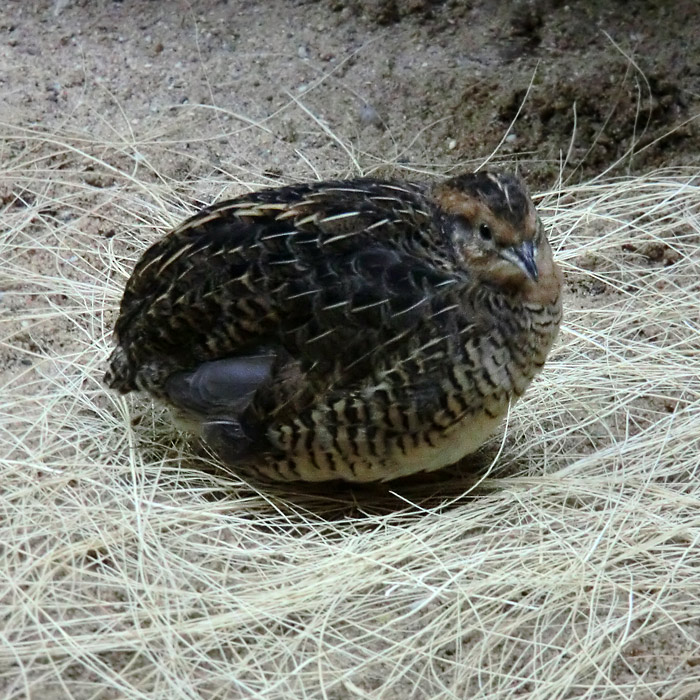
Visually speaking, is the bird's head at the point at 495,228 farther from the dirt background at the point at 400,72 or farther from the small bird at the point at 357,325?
the dirt background at the point at 400,72

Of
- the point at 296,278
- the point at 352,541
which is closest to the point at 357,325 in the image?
the point at 296,278

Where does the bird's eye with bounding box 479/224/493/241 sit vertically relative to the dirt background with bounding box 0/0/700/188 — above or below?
above

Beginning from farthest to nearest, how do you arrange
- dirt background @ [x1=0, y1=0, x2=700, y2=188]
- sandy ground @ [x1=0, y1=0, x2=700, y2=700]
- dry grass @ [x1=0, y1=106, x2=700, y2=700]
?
dirt background @ [x1=0, y1=0, x2=700, y2=188] → sandy ground @ [x1=0, y1=0, x2=700, y2=700] → dry grass @ [x1=0, y1=106, x2=700, y2=700]

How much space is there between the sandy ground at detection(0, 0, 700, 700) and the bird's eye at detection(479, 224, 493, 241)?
4.73ft

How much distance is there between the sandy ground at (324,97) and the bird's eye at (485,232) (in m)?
1.44

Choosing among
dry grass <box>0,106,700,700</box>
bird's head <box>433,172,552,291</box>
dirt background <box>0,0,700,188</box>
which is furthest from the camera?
dirt background <box>0,0,700,188</box>

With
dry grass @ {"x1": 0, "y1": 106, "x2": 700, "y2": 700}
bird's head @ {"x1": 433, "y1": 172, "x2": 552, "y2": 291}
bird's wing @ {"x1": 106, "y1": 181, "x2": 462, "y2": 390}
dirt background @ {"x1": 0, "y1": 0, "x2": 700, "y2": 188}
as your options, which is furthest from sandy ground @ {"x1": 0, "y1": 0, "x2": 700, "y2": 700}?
bird's head @ {"x1": 433, "y1": 172, "x2": 552, "y2": 291}

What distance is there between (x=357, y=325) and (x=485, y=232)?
496 mm

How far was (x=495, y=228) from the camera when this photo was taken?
3.32 meters

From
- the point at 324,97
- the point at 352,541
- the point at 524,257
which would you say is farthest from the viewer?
the point at 324,97

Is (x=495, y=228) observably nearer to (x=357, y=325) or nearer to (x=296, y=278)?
(x=357, y=325)

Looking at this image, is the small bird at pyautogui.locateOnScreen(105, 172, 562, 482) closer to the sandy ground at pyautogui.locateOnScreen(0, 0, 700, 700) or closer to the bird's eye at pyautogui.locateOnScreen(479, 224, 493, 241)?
the bird's eye at pyautogui.locateOnScreen(479, 224, 493, 241)

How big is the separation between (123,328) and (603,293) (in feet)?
6.98

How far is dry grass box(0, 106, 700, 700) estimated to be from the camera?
9.89 ft
